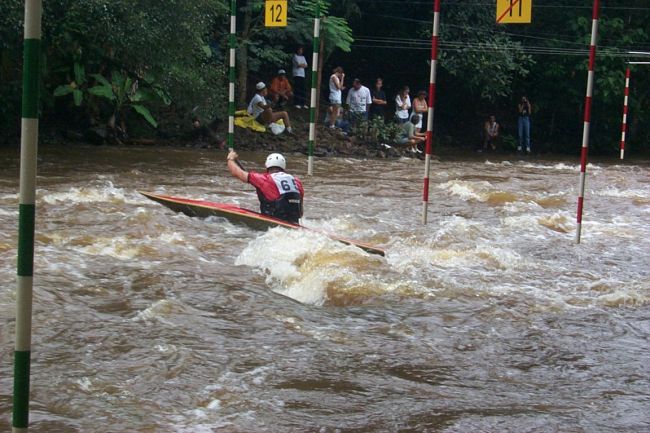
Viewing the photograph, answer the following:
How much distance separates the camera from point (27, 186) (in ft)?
8.48

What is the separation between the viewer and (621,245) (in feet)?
30.3

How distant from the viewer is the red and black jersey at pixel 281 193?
8492 mm

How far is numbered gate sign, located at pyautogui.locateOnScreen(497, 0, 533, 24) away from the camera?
28.7ft

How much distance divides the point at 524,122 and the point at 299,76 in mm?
5681

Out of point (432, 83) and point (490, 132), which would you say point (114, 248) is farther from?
point (490, 132)

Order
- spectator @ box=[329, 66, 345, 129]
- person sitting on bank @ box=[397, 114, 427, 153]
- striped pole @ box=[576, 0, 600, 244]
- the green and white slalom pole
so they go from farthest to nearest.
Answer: person sitting on bank @ box=[397, 114, 427, 153] → spectator @ box=[329, 66, 345, 129] → striped pole @ box=[576, 0, 600, 244] → the green and white slalom pole

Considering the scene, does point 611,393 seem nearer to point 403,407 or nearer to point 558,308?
point 403,407

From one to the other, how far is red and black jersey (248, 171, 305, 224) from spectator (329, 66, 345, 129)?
10649 millimetres

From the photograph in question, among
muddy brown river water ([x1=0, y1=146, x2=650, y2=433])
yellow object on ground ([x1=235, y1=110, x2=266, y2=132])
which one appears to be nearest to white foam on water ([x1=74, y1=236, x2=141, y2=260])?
muddy brown river water ([x1=0, y1=146, x2=650, y2=433])

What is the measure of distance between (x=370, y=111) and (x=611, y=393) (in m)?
17.4

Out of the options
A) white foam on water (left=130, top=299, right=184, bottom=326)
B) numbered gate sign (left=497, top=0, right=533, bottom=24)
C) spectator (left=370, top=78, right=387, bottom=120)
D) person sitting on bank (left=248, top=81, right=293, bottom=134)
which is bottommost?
white foam on water (left=130, top=299, right=184, bottom=326)

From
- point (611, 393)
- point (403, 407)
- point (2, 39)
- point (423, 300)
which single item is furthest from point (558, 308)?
point (2, 39)

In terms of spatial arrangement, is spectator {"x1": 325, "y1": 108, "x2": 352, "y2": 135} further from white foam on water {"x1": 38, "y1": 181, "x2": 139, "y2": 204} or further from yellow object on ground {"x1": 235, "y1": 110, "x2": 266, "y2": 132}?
white foam on water {"x1": 38, "y1": 181, "x2": 139, "y2": 204}

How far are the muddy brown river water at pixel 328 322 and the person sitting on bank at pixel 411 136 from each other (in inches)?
348
